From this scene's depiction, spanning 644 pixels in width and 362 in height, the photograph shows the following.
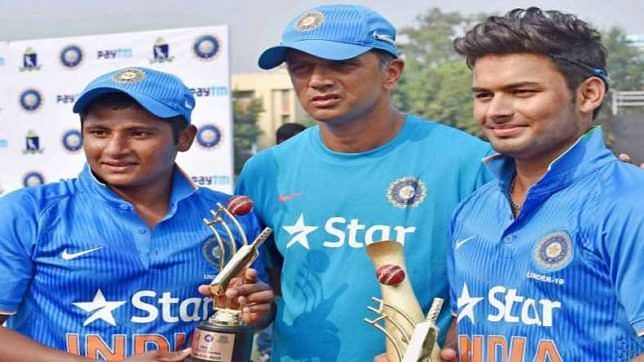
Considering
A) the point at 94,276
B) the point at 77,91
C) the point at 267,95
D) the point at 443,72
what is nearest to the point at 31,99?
the point at 77,91

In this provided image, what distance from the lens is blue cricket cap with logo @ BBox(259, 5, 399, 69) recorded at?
10.3 ft

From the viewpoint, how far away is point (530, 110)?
2533 mm

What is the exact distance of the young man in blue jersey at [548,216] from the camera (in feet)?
7.71

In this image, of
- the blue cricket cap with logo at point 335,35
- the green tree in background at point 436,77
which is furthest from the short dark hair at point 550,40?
the green tree in background at point 436,77

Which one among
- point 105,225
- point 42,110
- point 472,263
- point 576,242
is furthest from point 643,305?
point 42,110

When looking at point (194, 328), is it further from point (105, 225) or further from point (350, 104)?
point (350, 104)

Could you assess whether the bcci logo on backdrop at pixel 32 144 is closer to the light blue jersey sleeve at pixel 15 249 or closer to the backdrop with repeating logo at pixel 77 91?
the backdrop with repeating logo at pixel 77 91

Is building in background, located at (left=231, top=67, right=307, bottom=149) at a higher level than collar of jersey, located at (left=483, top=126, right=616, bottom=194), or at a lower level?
higher

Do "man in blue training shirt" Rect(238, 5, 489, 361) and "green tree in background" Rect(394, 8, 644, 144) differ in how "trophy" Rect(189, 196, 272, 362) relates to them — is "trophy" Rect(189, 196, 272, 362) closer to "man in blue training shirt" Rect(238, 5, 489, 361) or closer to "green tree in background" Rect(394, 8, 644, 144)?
"man in blue training shirt" Rect(238, 5, 489, 361)

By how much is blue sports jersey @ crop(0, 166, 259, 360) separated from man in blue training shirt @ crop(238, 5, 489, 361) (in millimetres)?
408

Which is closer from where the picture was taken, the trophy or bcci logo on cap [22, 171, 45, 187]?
the trophy

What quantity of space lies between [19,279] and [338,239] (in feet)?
3.41

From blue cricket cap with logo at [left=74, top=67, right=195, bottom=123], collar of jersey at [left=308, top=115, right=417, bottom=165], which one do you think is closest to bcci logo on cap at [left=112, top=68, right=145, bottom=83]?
blue cricket cap with logo at [left=74, top=67, right=195, bottom=123]

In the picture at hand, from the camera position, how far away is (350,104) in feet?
10.5
